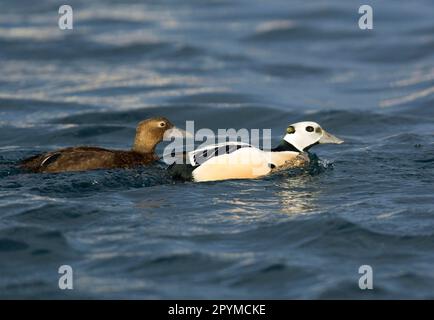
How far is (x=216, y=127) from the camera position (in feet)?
53.8

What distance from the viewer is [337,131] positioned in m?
15.9

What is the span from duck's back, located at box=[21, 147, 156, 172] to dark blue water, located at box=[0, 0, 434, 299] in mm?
141

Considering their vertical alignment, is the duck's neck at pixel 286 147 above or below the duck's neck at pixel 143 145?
below

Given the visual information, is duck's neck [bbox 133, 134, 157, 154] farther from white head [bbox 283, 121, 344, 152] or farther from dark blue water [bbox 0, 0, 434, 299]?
white head [bbox 283, 121, 344, 152]

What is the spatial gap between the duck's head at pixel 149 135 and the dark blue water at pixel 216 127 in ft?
1.50

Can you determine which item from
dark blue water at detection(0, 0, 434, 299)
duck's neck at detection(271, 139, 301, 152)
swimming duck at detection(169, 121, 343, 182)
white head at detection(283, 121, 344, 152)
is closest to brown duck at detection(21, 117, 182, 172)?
dark blue water at detection(0, 0, 434, 299)

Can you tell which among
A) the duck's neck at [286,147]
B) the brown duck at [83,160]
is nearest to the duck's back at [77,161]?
the brown duck at [83,160]

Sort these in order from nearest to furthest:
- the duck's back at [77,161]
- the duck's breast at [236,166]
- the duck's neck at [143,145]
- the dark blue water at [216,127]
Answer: the dark blue water at [216,127]
the duck's breast at [236,166]
the duck's back at [77,161]
the duck's neck at [143,145]

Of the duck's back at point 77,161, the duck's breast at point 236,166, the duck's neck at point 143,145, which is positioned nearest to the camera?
the duck's breast at point 236,166

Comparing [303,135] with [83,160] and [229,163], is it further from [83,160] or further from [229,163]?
[83,160]

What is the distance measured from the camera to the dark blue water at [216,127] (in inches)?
354

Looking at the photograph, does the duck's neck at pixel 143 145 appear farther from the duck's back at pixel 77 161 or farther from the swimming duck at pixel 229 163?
the swimming duck at pixel 229 163

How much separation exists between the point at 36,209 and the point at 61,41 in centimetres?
1126
